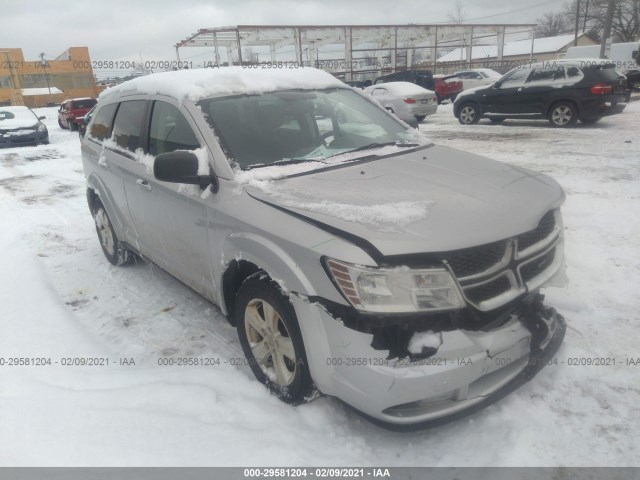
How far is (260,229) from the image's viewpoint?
2.47m

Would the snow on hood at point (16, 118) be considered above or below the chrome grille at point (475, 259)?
above

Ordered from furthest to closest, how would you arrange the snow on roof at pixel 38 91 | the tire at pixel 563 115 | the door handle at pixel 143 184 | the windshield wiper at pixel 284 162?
the snow on roof at pixel 38 91 < the tire at pixel 563 115 < the door handle at pixel 143 184 < the windshield wiper at pixel 284 162

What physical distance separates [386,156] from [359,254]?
4.29 ft

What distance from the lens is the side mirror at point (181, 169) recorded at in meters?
2.71

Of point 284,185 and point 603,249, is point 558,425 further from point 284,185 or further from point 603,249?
point 603,249

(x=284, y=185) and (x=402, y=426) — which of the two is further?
(x=284, y=185)

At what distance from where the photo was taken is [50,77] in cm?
5712

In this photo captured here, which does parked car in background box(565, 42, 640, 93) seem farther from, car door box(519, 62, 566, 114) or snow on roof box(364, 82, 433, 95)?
car door box(519, 62, 566, 114)

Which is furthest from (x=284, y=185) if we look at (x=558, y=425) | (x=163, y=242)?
(x=558, y=425)

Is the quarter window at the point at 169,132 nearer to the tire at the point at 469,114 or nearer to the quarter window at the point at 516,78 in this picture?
the quarter window at the point at 516,78

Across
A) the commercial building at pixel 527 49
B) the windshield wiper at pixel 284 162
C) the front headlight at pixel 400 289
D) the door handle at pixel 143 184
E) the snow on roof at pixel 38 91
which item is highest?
the commercial building at pixel 527 49

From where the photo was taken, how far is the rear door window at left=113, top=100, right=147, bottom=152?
383 cm

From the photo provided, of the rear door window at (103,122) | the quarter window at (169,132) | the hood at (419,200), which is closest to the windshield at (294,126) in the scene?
the quarter window at (169,132)

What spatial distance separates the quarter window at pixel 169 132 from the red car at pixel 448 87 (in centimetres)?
2141
